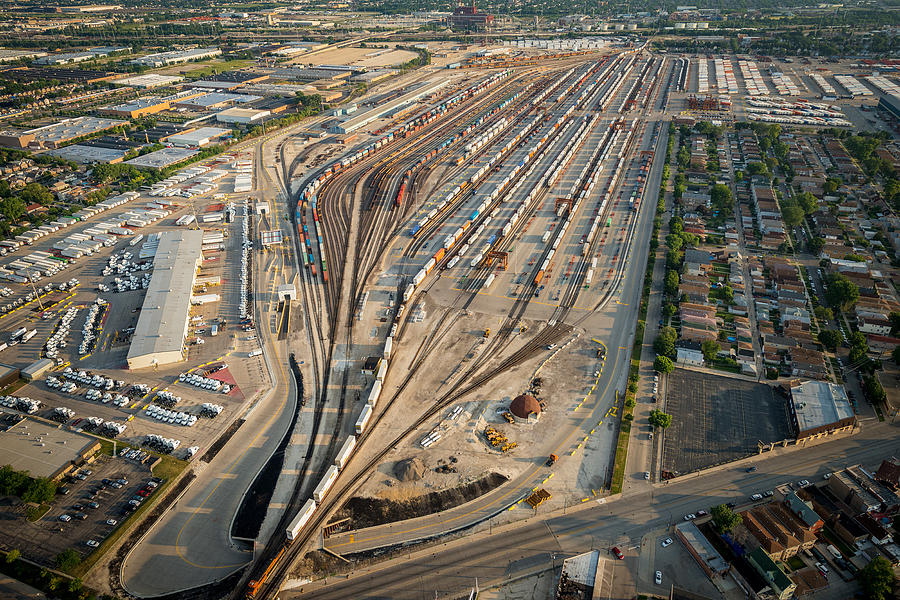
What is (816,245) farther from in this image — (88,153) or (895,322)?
(88,153)

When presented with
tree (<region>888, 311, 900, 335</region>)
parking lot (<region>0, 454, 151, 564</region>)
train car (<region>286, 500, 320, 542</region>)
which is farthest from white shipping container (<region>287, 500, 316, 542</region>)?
tree (<region>888, 311, 900, 335</region>)

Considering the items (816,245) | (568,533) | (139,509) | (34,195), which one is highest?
(34,195)

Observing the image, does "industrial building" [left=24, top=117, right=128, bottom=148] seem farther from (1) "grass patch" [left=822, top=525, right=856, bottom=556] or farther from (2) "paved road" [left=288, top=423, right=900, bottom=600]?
(1) "grass patch" [left=822, top=525, right=856, bottom=556]

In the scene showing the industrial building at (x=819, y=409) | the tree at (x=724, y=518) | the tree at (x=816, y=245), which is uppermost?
the tree at (x=816, y=245)

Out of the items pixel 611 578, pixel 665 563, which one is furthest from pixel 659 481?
pixel 611 578

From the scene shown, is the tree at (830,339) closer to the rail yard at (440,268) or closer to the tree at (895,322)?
the tree at (895,322)

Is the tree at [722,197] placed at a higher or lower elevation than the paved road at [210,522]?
higher

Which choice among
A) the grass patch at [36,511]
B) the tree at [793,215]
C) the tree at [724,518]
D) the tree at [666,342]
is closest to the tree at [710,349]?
the tree at [666,342]

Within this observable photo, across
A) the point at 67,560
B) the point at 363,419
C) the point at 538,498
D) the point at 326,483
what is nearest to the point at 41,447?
the point at 67,560
